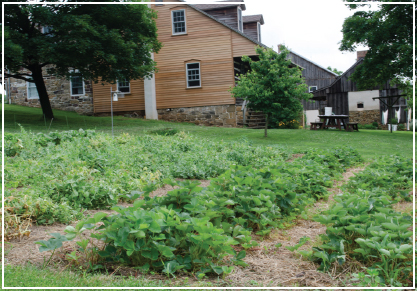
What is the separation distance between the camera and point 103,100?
19.9 metres

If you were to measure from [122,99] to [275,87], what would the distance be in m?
10.8

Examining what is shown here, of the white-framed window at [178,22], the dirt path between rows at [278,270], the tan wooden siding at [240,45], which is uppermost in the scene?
the white-framed window at [178,22]

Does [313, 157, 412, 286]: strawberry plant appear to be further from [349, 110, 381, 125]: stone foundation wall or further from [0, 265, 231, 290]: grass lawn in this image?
[349, 110, 381, 125]: stone foundation wall

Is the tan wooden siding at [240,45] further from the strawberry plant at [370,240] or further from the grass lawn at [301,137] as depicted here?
the strawberry plant at [370,240]

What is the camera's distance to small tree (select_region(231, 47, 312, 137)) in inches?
447

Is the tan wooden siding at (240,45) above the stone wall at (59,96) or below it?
above

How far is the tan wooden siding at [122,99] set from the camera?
63.0ft

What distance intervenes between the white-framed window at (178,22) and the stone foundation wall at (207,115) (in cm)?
422

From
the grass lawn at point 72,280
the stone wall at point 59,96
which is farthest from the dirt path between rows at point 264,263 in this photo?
the stone wall at point 59,96

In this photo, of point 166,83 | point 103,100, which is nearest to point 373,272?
point 166,83

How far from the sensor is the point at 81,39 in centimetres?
1211

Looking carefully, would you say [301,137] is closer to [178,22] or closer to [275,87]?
[275,87]

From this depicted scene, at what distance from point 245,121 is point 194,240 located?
16.1 meters

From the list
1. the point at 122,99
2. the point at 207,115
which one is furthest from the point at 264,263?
the point at 122,99
